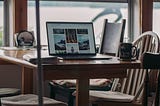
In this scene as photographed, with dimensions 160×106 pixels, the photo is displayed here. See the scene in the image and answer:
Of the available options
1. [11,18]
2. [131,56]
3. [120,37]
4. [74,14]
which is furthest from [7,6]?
[131,56]

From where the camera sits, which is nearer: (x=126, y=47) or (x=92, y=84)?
(x=126, y=47)

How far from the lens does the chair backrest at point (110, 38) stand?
2.85m

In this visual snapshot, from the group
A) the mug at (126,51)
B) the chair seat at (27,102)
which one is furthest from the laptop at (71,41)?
the chair seat at (27,102)

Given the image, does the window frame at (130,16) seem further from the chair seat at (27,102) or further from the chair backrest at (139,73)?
the chair seat at (27,102)

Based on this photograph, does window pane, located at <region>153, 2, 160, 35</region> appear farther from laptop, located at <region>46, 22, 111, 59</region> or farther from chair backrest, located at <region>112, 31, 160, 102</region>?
laptop, located at <region>46, 22, 111, 59</region>

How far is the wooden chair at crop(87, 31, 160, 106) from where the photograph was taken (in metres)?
2.45

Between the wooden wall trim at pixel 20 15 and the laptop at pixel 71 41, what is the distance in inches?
62.4

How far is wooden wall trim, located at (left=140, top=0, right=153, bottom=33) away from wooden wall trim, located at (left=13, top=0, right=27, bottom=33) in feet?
4.40

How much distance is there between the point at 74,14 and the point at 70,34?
2005mm

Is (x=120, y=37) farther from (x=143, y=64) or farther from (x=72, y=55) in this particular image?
(x=143, y=64)

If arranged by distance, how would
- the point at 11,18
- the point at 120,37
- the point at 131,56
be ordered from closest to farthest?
the point at 131,56, the point at 120,37, the point at 11,18

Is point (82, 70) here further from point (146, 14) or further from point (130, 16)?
point (130, 16)

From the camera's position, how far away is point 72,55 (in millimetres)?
2281

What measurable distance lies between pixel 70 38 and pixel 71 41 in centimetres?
2
